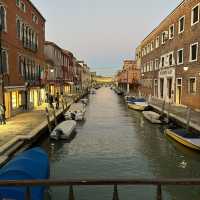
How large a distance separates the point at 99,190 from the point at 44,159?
8.64 feet

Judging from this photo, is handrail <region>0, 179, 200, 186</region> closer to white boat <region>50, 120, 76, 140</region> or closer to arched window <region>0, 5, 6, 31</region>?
white boat <region>50, 120, 76, 140</region>

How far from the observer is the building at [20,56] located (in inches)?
805

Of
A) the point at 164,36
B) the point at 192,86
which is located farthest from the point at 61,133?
the point at 164,36

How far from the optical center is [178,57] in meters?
31.4

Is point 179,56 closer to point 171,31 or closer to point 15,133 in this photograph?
point 171,31

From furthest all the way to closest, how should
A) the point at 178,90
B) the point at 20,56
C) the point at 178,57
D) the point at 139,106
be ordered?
the point at 139,106 → the point at 178,90 → the point at 178,57 → the point at 20,56

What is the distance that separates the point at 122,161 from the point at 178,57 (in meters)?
21.7

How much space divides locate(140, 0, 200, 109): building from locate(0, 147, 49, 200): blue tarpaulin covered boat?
67.2ft

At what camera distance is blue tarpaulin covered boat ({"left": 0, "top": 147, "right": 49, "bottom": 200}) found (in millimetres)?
6168

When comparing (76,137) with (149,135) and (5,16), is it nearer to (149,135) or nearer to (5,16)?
(149,135)

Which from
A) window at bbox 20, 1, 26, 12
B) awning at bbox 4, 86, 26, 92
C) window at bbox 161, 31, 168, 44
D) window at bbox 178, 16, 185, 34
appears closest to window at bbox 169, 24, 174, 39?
window at bbox 161, 31, 168, 44

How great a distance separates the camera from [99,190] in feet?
32.2

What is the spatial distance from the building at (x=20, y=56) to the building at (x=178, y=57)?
1745 centimetres

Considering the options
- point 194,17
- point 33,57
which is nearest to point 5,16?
point 33,57
